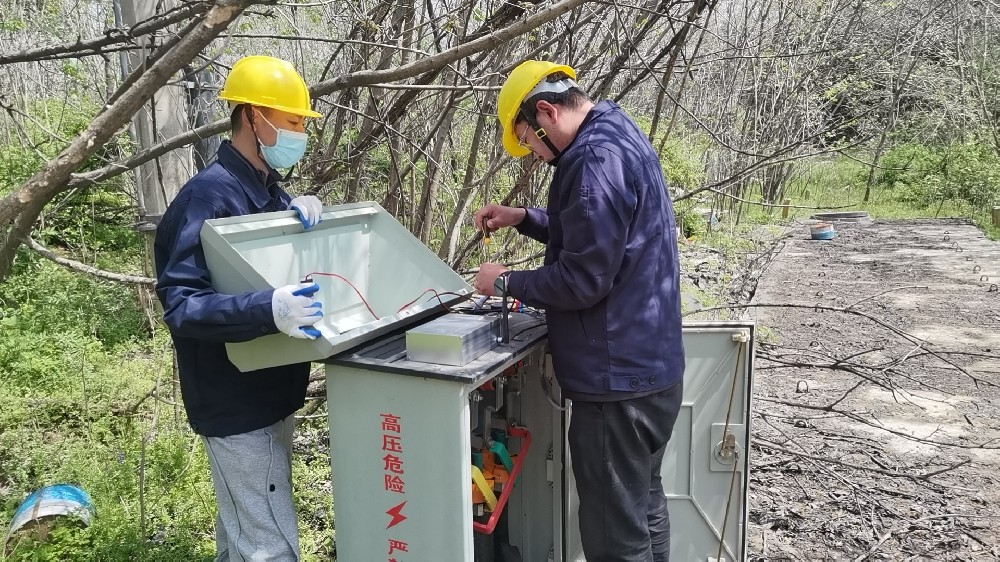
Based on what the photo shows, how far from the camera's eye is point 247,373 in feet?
6.85

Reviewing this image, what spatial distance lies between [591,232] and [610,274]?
0.14 metres

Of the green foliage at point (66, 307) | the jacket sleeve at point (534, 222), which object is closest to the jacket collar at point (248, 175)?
the jacket sleeve at point (534, 222)

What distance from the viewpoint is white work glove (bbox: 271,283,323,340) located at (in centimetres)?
171

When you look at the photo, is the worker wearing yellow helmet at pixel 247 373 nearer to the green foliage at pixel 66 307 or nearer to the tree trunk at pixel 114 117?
the tree trunk at pixel 114 117

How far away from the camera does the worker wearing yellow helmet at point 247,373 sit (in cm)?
204

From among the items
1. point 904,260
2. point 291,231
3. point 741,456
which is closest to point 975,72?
point 904,260

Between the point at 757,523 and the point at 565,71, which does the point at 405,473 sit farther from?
the point at 757,523

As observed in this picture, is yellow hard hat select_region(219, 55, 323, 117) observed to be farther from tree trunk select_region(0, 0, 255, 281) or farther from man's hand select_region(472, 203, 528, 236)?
man's hand select_region(472, 203, 528, 236)

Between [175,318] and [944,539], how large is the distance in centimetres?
353

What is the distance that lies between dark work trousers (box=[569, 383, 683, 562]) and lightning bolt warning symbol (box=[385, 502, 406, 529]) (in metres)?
0.62

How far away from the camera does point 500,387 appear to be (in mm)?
2490

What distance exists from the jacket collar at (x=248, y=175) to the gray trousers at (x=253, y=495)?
0.72m

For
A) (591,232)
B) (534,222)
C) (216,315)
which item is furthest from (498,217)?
(216,315)

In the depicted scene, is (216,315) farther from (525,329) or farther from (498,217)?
(498,217)
